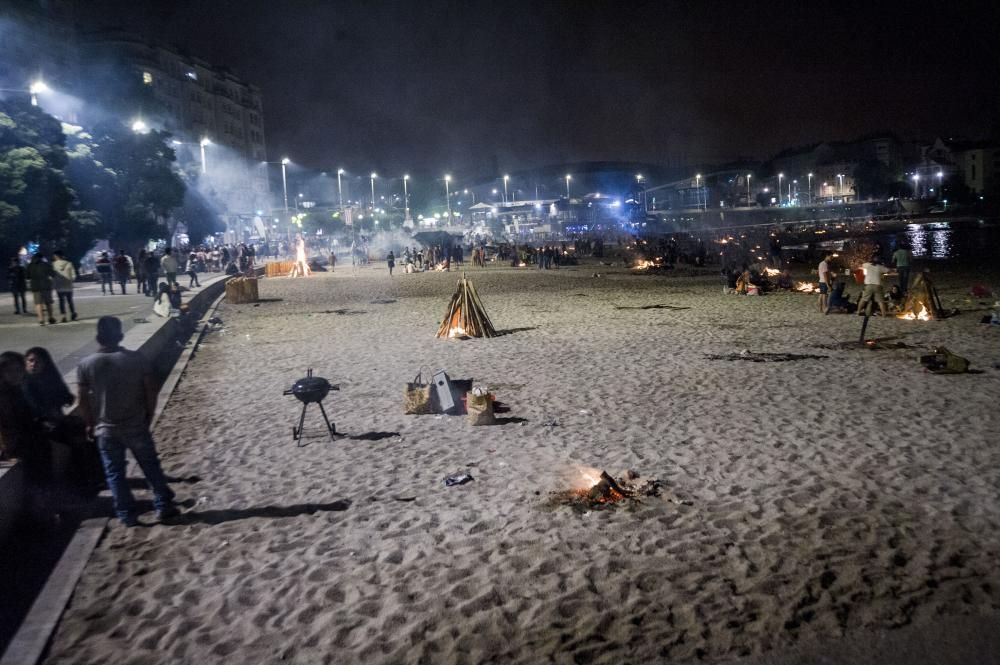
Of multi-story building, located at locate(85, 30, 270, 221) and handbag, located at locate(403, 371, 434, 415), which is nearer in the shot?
handbag, located at locate(403, 371, 434, 415)

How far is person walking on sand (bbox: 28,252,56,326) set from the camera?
682 inches

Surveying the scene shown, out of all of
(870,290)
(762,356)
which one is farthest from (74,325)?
(870,290)

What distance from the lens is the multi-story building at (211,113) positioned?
250 feet

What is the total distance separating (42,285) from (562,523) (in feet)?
54.1

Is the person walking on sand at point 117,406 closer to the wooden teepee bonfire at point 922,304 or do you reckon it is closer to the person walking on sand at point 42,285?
the person walking on sand at point 42,285

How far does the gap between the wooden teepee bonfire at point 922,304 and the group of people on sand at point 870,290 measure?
48cm

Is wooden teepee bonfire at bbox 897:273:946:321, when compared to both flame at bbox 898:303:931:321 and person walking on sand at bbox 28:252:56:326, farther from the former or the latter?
person walking on sand at bbox 28:252:56:326

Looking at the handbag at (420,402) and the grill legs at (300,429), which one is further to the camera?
the handbag at (420,402)

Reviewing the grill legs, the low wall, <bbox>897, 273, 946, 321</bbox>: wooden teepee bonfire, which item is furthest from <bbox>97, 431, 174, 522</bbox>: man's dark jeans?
<bbox>897, 273, 946, 321</bbox>: wooden teepee bonfire

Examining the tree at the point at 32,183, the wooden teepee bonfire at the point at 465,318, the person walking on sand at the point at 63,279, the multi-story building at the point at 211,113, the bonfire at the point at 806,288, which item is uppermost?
the multi-story building at the point at 211,113

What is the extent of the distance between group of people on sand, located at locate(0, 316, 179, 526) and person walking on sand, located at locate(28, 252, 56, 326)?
12280 mm

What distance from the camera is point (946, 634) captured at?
4.38 meters

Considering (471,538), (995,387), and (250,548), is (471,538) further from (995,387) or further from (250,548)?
(995,387)

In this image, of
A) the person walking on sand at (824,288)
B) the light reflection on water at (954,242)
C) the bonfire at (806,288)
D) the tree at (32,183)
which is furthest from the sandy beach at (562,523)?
the light reflection on water at (954,242)
